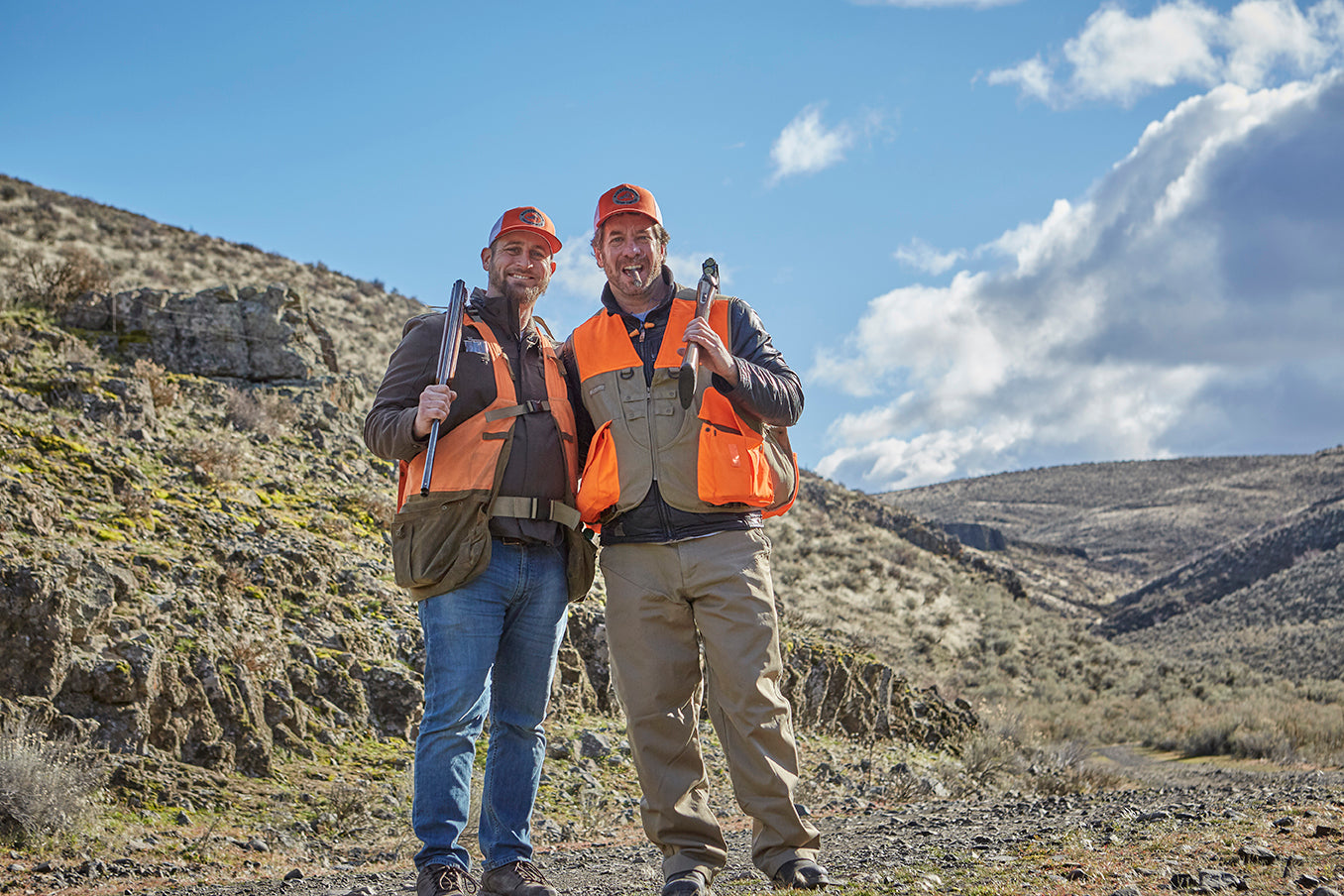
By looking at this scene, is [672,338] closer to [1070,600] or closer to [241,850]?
[241,850]

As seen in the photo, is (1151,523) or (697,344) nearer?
(697,344)

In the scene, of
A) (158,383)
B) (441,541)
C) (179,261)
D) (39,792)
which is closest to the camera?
(441,541)

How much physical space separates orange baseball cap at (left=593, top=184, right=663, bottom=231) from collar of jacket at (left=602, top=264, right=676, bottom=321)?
265mm

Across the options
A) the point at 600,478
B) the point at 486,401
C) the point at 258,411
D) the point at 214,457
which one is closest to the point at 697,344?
the point at 600,478

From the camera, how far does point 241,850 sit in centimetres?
615

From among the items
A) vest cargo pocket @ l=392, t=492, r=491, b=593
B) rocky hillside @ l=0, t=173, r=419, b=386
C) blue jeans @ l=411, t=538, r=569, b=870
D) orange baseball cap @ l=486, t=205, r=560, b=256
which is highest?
rocky hillside @ l=0, t=173, r=419, b=386

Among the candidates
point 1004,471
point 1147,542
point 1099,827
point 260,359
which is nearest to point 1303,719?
point 1099,827

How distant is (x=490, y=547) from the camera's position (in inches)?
154

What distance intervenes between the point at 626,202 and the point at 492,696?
228 cm

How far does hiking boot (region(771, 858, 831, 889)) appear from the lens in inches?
147

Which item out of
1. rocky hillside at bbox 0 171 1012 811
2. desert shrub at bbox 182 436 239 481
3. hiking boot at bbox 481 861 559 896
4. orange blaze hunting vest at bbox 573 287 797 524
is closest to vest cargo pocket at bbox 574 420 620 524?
orange blaze hunting vest at bbox 573 287 797 524

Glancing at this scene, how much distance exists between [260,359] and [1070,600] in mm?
39417

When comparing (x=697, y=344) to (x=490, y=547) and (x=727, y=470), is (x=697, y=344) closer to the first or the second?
(x=727, y=470)

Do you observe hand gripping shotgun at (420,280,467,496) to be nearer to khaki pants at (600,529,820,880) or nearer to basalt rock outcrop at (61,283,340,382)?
khaki pants at (600,529,820,880)
